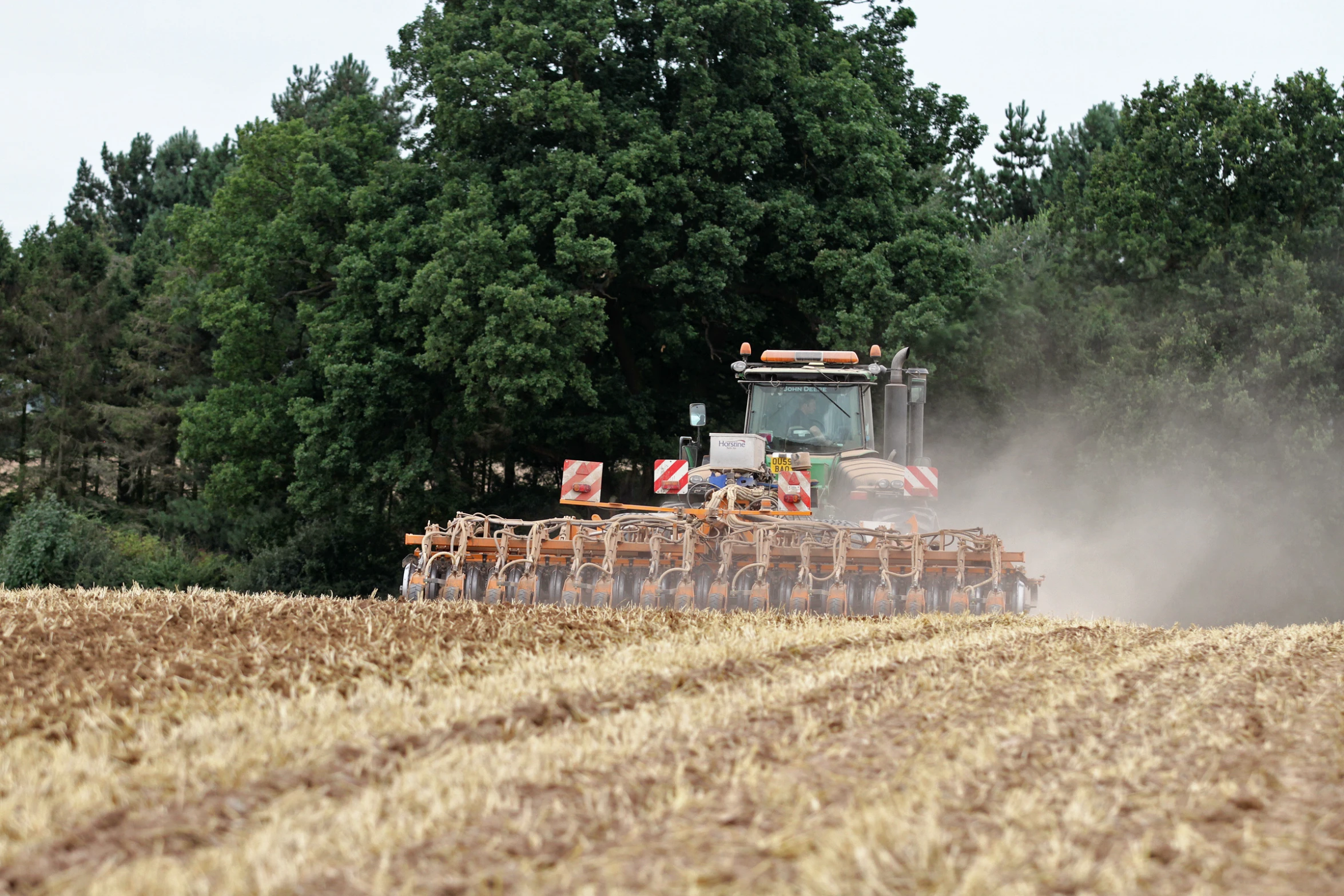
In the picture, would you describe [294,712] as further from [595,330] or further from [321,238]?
[321,238]

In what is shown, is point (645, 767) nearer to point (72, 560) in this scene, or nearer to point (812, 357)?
point (812, 357)

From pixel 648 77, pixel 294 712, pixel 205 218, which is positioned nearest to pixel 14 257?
pixel 205 218

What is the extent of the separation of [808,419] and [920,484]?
162 centimetres

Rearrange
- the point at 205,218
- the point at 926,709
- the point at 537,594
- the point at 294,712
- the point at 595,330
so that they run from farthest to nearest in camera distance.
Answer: the point at 205,218 → the point at 595,330 → the point at 537,594 → the point at 926,709 → the point at 294,712

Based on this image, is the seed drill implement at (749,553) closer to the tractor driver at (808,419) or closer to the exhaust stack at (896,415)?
the exhaust stack at (896,415)

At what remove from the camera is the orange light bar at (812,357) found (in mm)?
13141

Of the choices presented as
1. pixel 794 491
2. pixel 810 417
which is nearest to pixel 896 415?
pixel 810 417

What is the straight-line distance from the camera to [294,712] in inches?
179

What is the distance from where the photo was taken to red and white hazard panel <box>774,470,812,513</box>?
11.5 m

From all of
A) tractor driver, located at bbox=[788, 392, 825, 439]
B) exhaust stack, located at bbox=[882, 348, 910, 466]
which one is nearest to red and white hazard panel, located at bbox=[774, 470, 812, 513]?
exhaust stack, located at bbox=[882, 348, 910, 466]

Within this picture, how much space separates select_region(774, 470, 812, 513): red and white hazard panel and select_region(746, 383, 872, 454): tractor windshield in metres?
1.47

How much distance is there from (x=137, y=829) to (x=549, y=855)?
1.06 metres

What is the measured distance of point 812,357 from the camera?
1334 centimetres

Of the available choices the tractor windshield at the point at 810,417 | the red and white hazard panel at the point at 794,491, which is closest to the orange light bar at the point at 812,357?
the tractor windshield at the point at 810,417
